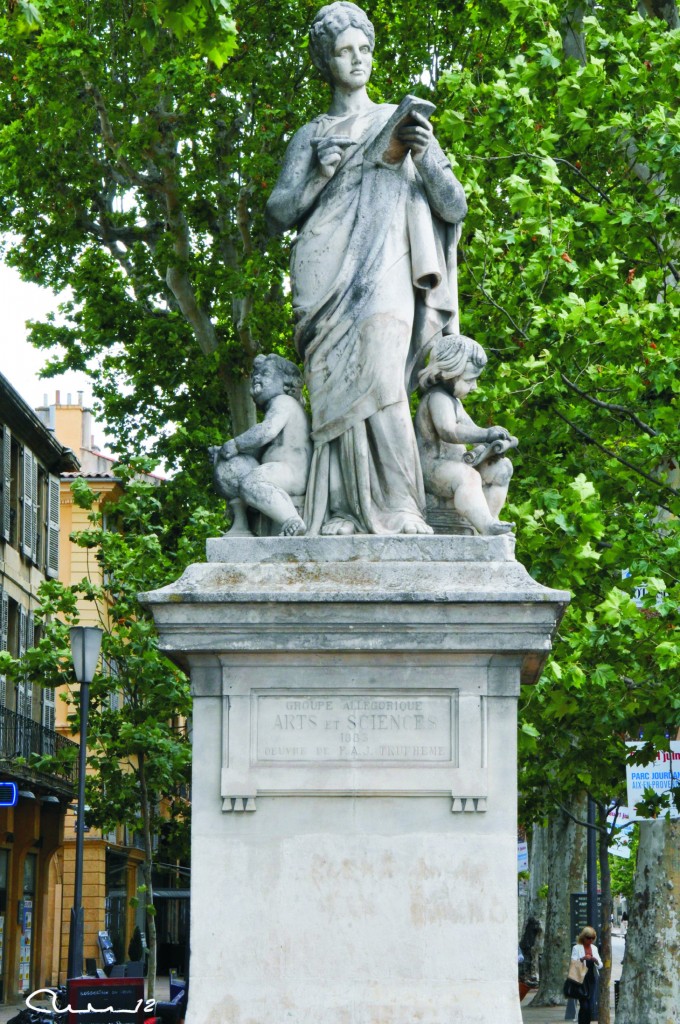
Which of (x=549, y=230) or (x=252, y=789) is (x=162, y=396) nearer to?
(x=549, y=230)

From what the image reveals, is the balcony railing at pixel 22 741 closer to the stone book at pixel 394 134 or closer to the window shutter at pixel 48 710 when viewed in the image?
the window shutter at pixel 48 710

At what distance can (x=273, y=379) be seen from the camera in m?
8.66

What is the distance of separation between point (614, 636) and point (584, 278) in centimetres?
341

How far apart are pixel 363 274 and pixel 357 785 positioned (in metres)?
2.39

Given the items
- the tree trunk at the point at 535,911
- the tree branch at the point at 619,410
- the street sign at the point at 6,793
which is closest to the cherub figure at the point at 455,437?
the tree branch at the point at 619,410

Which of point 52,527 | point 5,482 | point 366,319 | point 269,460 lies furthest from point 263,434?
point 52,527

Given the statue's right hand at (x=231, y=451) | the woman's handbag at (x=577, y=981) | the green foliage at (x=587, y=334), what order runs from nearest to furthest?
the statue's right hand at (x=231, y=451) → the green foliage at (x=587, y=334) → the woman's handbag at (x=577, y=981)

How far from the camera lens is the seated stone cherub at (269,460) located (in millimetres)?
8266

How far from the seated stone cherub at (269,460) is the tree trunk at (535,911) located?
3146cm

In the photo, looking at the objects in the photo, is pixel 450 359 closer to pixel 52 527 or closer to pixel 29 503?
pixel 29 503

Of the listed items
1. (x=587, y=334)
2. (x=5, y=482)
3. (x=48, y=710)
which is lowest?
(x=48, y=710)

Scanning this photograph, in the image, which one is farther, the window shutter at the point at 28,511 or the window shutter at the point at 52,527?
the window shutter at the point at 52,527

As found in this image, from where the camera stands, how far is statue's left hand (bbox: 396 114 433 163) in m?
8.41

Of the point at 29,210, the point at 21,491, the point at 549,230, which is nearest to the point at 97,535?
the point at 29,210
